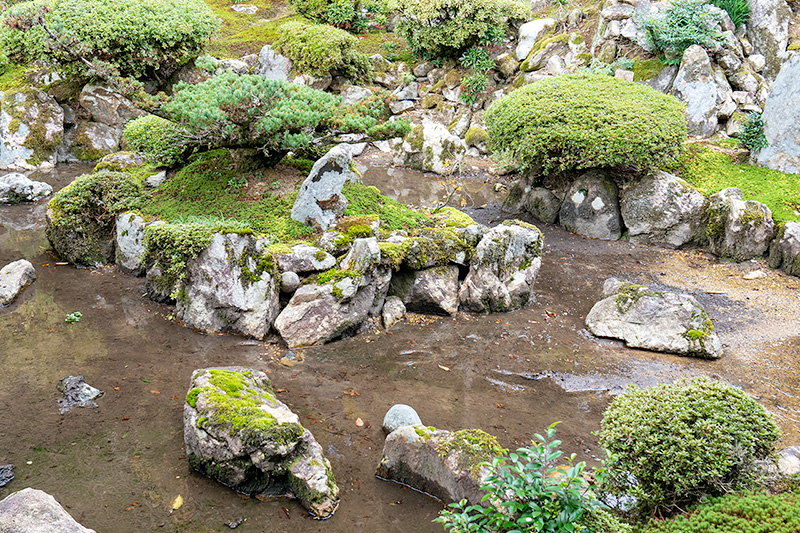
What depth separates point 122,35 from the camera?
16.0m

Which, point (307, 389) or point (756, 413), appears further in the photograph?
point (307, 389)

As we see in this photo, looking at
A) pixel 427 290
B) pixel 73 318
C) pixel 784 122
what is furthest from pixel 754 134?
pixel 73 318

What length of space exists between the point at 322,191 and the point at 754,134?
9.99m

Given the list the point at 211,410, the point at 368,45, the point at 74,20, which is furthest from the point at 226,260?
the point at 368,45

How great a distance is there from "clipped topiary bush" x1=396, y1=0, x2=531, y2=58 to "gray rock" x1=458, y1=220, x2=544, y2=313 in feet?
38.5

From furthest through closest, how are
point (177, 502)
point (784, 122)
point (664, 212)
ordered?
1. point (784, 122)
2. point (664, 212)
3. point (177, 502)

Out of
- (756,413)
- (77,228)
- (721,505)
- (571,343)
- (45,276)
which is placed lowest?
(45,276)

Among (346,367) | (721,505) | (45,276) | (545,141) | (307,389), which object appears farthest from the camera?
(545,141)

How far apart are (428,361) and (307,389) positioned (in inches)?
69.2

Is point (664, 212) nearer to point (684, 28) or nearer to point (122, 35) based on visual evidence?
point (684, 28)

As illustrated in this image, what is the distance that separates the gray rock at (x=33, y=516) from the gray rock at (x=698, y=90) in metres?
14.5

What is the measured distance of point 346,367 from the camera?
7324 millimetres

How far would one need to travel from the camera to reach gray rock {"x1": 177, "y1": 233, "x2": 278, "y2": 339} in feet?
25.7

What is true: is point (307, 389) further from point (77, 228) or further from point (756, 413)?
point (77, 228)
